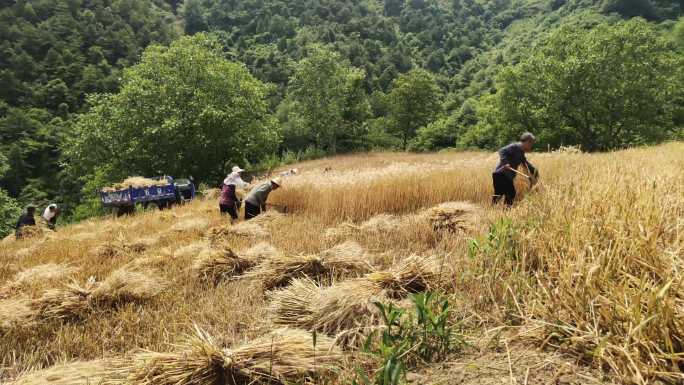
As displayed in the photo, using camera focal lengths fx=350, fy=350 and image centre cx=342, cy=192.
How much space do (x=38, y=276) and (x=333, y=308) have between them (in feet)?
13.0

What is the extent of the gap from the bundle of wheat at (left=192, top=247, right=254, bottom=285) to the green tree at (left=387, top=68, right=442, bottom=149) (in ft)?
146

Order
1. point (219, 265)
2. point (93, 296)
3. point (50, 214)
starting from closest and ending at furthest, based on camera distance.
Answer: point (93, 296), point (219, 265), point (50, 214)

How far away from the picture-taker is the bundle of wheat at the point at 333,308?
88.2 inches

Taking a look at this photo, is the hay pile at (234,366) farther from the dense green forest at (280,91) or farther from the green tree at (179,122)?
the dense green forest at (280,91)

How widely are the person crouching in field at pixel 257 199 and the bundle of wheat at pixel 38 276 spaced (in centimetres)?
361

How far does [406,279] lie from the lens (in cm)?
269

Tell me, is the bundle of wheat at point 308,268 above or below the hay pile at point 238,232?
above

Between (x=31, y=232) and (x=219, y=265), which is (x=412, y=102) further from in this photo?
(x=219, y=265)

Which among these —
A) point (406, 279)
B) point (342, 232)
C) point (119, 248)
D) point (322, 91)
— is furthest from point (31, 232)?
point (322, 91)

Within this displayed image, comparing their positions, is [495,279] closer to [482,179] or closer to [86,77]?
[482,179]

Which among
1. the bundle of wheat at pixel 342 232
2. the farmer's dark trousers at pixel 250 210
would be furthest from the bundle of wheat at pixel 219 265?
the farmer's dark trousers at pixel 250 210

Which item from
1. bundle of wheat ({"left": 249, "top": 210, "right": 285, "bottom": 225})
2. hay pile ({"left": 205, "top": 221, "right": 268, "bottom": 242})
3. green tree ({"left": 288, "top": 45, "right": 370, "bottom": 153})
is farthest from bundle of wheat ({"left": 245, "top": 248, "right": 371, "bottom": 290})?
green tree ({"left": 288, "top": 45, "right": 370, "bottom": 153})

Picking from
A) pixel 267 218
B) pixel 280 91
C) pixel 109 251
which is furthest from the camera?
pixel 280 91

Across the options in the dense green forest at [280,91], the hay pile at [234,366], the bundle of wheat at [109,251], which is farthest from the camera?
the dense green forest at [280,91]
